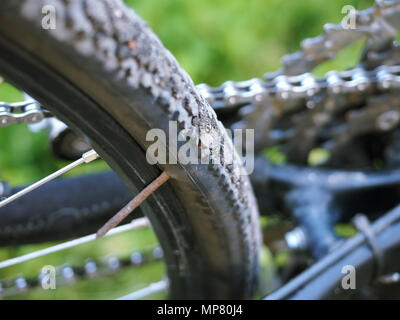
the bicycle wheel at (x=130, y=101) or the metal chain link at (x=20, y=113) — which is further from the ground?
the metal chain link at (x=20, y=113)

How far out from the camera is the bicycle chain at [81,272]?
2.83 feet

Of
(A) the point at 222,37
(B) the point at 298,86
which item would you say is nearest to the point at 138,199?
(B) the point at 298,86

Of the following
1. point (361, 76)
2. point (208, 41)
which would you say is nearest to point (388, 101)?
point (361, 76)

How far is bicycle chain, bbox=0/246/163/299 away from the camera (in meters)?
0.86

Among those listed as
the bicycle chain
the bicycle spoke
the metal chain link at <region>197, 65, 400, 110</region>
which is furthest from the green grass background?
the bicycle spoke

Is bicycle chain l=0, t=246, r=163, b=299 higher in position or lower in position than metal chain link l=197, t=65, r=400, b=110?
lower

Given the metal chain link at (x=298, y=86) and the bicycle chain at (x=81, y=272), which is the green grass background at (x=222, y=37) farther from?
the metal chain link at (x=298, y=86)

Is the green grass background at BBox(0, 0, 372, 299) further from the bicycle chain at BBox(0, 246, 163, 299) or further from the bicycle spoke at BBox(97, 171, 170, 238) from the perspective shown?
the bicycle spoke at BBox(97, 171, 170, 238)

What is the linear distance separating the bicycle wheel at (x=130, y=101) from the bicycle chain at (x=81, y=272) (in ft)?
0.90

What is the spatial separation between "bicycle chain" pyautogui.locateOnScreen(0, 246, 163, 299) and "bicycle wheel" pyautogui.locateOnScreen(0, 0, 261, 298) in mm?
275

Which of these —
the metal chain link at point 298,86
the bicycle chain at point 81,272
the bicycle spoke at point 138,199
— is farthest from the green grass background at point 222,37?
the bicycle spoke at point 138,199

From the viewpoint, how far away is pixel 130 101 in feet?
1.59

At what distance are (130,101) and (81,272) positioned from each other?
53 cm

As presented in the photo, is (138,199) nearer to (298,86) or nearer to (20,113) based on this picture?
(20,113)
